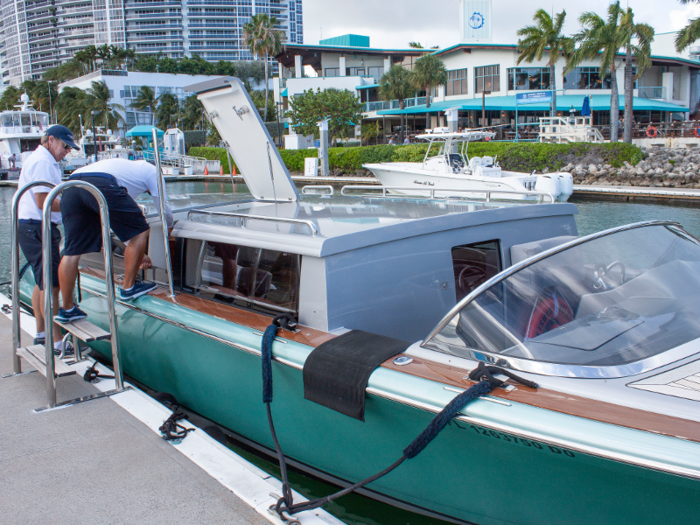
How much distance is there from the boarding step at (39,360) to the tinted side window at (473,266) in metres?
2.63

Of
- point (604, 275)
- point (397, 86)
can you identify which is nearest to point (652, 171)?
point (604, 275)

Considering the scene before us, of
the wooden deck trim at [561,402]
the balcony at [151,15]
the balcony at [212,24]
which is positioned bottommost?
the wooden deck trim at [561,402]

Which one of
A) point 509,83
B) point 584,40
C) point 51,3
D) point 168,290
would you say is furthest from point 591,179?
point 51,3

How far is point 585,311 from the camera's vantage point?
2.51m

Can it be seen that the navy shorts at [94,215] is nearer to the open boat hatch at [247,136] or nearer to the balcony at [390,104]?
the open boat hatch at [247,136]

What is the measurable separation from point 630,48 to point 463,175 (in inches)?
660

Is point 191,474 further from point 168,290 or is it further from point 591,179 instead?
point 591,179

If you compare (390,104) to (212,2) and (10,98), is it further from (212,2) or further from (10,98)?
(212,2)

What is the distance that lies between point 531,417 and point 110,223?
3067 millimetres

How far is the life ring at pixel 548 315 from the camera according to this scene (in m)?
2.45

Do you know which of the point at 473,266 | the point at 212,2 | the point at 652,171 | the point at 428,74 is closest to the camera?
the point at 473,266

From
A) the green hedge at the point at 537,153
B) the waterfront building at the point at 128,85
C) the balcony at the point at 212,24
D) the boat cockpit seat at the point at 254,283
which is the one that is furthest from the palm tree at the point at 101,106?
the balcony at the point at 212,24

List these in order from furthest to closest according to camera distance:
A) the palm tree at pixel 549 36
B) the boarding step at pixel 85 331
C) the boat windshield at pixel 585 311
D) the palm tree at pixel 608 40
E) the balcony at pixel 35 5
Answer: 1. the balcony at pixel 35 5
2. the palm tree at pixel 549 36
3. the palm tree at pixel 608 40
4. the boarding step at pixel 85 331
5. the boat windshield at pixel 585 311

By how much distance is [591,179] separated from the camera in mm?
23984
